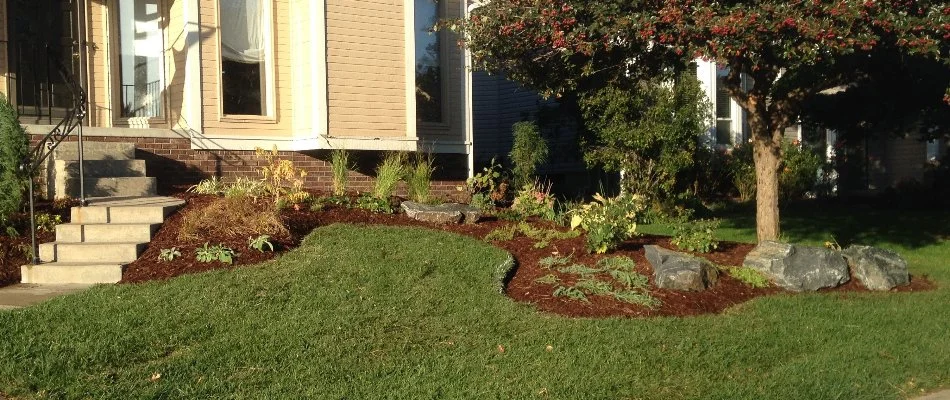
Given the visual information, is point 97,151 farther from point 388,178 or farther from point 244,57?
point 388,178

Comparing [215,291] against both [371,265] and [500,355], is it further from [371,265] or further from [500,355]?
[500,355]

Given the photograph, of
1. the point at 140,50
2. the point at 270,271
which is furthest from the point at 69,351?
the point at 140,50

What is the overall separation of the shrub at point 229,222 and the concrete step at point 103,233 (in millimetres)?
466

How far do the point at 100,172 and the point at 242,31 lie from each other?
2.99 meters

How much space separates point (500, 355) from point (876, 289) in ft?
16.3

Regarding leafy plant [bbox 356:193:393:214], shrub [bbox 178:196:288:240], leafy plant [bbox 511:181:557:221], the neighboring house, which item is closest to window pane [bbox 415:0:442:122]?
the neighboring house

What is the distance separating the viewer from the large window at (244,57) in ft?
44.1

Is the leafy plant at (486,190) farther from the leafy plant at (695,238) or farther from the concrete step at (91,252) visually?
the concrete step at (91,252)

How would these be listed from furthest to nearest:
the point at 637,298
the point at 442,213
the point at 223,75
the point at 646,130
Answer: the point at 646,130
the point at 223,75
the point at 442,213
the point at 637,298

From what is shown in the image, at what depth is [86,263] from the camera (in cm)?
956

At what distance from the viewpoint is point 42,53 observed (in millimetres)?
13156

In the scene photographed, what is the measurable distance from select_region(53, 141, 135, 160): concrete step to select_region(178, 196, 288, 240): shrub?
7.71 ft

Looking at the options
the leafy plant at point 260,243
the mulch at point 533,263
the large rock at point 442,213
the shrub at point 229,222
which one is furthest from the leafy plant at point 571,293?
the large rock at point 442,213

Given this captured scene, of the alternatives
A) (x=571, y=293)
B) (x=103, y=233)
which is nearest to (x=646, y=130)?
(x=571, y=293)
